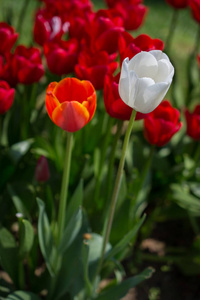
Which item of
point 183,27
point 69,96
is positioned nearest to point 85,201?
point 69,96

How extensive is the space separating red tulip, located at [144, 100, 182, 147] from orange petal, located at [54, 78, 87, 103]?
0.28 m

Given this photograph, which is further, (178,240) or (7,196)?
(178,240)

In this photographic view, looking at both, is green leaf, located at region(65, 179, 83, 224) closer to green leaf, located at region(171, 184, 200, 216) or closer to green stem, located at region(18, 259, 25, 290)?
green stem, located at region(18, 259, 25, 290)

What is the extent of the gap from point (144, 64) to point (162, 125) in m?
0.32

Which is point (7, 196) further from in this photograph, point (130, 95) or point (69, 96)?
point (130, 95)

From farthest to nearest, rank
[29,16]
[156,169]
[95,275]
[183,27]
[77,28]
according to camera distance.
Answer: [183,27] → [29,16] → [156,169] → [77,28] → [95,275]

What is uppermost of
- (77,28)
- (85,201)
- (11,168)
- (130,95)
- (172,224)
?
(130,95)

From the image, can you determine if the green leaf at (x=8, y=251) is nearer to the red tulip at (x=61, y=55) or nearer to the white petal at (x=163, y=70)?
the red tulip at (x=61, y=55)

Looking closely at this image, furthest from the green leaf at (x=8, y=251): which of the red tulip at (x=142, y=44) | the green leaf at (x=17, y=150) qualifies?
the red tulip at (x=142, y=44)

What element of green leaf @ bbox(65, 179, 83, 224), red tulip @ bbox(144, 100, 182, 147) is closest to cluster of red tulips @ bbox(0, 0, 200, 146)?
red tulip @ bbox(144, 100, 182, 147)

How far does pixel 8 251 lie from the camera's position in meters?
1.24

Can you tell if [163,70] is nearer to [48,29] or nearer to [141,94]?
[141,94]

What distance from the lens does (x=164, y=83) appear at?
2.76 ft

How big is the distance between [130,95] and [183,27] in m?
3.92
